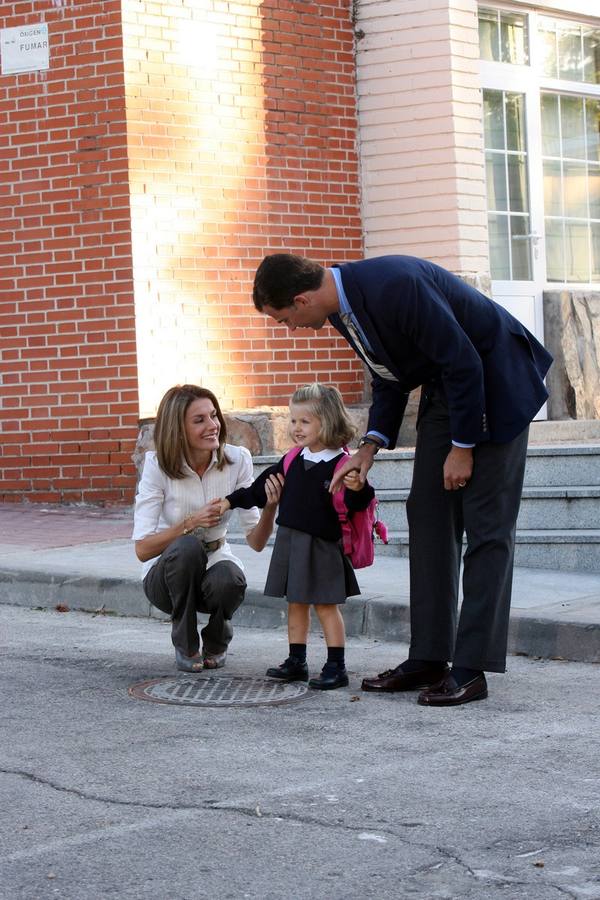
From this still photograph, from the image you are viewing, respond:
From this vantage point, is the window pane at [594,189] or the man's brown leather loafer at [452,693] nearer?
the man's brown leather loafer at [452,693]

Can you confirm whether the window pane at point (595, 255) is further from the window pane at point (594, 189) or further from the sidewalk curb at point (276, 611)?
the sidewalk curb at point (276, 611)

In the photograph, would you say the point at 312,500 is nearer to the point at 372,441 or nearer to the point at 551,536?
the point at 372,441

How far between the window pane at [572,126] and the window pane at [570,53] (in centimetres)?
20

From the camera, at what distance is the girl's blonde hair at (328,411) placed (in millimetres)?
5516

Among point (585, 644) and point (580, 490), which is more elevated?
point (580, 490)

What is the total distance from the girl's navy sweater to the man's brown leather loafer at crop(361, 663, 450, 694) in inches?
22.0

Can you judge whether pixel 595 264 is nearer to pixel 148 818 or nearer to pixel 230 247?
pixel 230 247

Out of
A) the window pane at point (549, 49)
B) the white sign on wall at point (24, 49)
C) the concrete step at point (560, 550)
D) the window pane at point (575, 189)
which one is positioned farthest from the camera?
the window pane at point (575, 189)

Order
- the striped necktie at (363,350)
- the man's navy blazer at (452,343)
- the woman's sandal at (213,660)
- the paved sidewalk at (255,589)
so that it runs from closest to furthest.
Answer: the man's navy blazer at (452,343) < the striped necktie at (363,350) < the woman's sandal at (213,660) < the paved sidewalk at (255,589)

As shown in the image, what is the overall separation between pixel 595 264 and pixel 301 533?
7845 mm

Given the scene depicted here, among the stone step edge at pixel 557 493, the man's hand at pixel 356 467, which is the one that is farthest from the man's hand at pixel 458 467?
the stone step edge at pixel 557 493

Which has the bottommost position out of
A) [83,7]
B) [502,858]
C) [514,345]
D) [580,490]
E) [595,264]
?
[502,858]

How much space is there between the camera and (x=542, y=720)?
4.91m

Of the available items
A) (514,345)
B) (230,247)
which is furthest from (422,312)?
(230,247)
